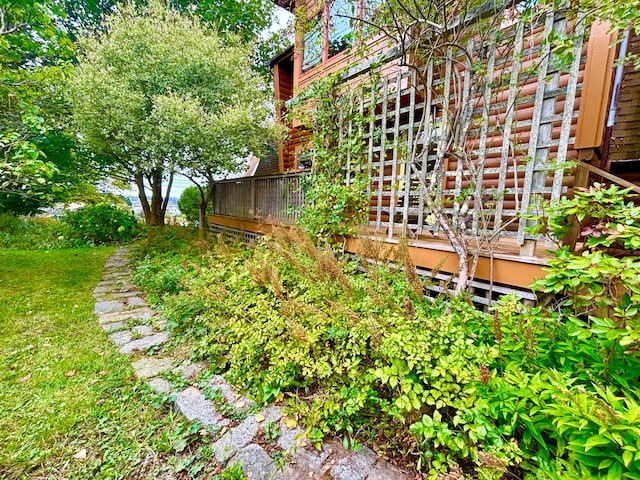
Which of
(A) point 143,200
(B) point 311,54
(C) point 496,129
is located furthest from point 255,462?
(A) point 143,200

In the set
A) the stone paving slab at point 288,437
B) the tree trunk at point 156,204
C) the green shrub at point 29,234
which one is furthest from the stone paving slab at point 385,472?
the tree trunk at point 156,204

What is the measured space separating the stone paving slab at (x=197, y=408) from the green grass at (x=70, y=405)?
8 centimetres

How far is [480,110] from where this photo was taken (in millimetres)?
2895

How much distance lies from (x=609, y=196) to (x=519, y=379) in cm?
121

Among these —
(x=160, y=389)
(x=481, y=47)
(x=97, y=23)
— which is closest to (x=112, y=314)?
(x=160, y=389)

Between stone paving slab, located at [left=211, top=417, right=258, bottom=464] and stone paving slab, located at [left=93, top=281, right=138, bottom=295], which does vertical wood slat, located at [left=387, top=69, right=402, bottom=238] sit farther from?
stone paving slab, located at [left=93, top=281, right=138, bottom=295]

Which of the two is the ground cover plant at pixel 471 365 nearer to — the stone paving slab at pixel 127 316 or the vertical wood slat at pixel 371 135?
the vertical wood slat at pixel 371 135

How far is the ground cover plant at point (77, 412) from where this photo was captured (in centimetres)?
172

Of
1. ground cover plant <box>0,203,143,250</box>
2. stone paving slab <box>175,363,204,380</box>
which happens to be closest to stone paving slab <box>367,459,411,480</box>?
stone paving slab <box>175,363,204,380</box>

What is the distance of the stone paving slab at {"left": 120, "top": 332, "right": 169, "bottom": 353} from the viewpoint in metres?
2.93

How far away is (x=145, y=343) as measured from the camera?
120 inches

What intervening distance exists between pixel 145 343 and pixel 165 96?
4.77 m

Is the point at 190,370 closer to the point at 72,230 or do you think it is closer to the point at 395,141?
the point at 395,141

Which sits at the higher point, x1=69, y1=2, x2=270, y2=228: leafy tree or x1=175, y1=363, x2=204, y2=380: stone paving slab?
x1=69, y1=2, x2=270, y2=228: leafy tree
